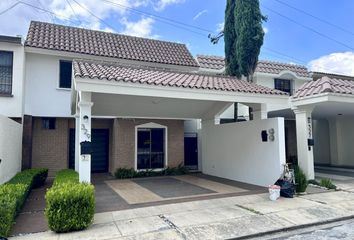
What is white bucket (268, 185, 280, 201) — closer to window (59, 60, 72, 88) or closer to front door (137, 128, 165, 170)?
front door (137, 128, 165, 170)

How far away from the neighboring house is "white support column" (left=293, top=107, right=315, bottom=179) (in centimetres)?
9

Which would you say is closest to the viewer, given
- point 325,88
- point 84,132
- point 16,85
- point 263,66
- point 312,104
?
point 84,132

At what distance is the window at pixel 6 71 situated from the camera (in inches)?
509

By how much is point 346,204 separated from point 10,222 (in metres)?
8.76

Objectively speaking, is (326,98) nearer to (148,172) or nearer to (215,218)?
(215,218)

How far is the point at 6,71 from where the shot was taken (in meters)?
13.0

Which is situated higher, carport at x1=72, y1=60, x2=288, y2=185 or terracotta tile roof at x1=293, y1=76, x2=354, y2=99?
terracotta tile roof at x1=293, y1=76, x2=354, y2=99

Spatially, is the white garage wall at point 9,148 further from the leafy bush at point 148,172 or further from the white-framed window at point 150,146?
the white-framed window at point 150,146

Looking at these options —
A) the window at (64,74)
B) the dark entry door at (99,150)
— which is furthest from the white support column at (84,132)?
the dark entry door at (99,150)

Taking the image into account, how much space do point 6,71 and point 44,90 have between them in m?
1.76

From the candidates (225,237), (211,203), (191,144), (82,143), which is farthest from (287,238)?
(191,144)

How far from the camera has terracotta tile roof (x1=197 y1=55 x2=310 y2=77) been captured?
57.5 ft

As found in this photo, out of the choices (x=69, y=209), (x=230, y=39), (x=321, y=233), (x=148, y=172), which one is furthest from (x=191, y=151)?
(x=69, y=209)

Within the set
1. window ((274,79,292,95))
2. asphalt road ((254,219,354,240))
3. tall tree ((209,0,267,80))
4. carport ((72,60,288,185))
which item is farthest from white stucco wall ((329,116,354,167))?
asphalt road ((254,219,354,240))
